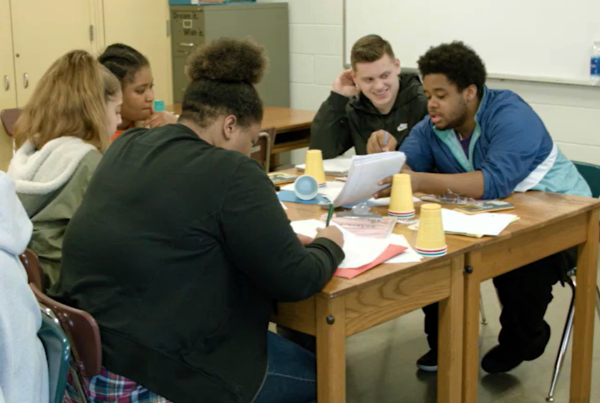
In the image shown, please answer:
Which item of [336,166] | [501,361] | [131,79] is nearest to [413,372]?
[501,361]

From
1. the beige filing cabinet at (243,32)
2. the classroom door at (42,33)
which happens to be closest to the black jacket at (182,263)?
the classroom door at (42,33)

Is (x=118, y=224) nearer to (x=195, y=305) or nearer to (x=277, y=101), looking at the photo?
(x=195, y=305)

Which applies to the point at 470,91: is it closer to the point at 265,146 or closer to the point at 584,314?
the point at 584,314

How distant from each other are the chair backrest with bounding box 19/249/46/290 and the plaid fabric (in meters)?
0.37

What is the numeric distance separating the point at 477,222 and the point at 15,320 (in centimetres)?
133

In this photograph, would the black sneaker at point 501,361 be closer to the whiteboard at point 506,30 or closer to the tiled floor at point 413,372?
the tiled floor at point 413,372

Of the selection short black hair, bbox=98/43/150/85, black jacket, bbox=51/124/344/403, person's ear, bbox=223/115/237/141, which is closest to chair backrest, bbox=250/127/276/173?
short black hair, bbox=98/43/150/85

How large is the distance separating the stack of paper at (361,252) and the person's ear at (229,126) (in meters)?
0.41

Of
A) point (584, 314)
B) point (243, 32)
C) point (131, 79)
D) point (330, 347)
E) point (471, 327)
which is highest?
point (243, 32)

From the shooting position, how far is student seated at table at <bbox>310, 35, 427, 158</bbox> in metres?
3.21

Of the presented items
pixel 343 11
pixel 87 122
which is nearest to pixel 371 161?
pixel 87 122

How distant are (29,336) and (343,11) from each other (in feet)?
14.2

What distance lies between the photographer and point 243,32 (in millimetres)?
5707

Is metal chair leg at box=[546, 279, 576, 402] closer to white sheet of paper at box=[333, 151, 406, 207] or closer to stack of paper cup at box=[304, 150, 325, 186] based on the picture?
white sheet of paper at box=[333, 151, 406, 207]
